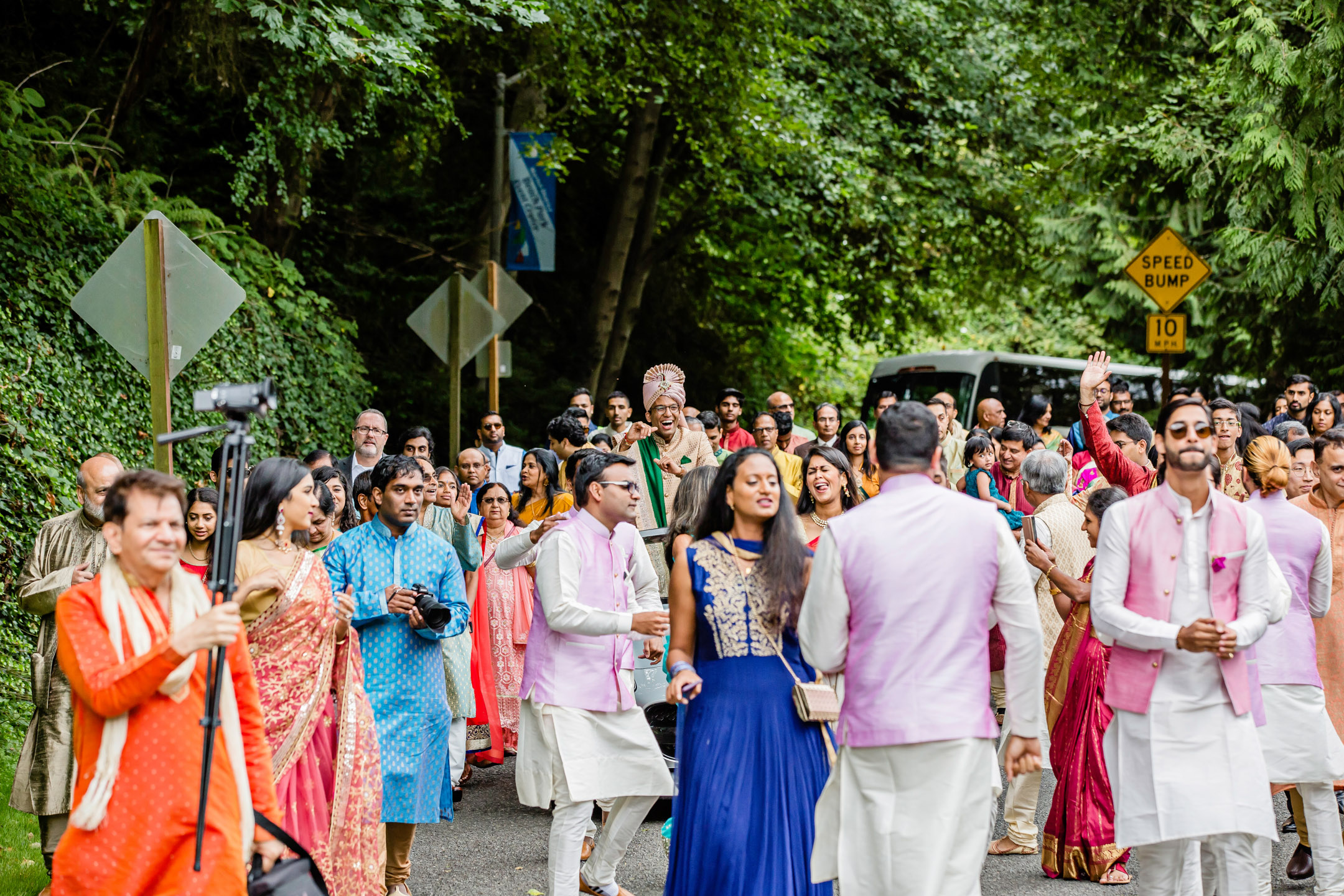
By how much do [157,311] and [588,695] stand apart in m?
3.39

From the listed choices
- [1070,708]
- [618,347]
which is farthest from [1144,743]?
[618,347]

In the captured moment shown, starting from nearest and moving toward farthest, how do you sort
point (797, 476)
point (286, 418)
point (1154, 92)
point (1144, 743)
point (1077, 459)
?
point (1144, 743), point (797, 476), point (1077, 459), point (286, 418), point (1154, 92)

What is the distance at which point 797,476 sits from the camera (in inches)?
413

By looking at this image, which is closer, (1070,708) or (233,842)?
(233,842)

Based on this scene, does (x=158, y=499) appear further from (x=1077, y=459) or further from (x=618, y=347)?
(x=618, y=347)

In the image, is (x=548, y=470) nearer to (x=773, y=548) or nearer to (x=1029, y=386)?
(x=773, y=548)

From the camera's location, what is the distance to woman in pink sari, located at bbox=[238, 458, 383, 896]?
17.8 feet

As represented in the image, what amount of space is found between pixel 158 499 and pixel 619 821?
3007 millimetres

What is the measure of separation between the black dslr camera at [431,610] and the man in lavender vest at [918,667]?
2.23m

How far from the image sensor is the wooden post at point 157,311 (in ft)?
24.7

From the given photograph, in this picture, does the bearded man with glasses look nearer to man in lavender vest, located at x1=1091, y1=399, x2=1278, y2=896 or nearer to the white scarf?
the white scarf

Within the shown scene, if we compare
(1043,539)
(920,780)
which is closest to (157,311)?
(1043,539)

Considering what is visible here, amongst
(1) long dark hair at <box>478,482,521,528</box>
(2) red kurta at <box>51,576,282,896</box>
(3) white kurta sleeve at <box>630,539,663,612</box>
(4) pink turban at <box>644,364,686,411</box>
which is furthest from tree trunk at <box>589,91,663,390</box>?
(2) red kurta at <box>51,576,282,896</box>

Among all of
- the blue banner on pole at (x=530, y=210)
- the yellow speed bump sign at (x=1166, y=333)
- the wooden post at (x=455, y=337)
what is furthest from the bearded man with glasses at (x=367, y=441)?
the yellow speed bump sign at (x=1166, y=333)
